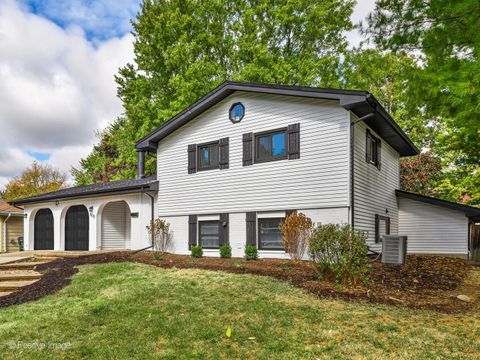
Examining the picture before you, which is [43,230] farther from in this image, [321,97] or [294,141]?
[321,97]

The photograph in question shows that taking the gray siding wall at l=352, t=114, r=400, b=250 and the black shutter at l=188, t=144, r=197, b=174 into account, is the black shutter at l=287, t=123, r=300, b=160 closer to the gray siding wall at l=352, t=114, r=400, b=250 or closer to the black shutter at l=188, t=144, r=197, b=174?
the gray siding wall at l=352, t=114, r=400, b=250

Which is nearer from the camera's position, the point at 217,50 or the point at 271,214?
the point at 271,214

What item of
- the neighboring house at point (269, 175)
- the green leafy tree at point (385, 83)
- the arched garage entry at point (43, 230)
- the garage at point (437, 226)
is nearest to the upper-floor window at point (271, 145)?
the neighboring house at point (269, 175)

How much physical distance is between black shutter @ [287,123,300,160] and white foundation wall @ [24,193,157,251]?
681 centimetres

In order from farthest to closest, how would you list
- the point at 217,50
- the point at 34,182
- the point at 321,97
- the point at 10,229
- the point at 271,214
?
1. the point at 34,182
2. the point at 217,50
3. the point at 10,229
4. the point at 271,214
5. the point at 321,97

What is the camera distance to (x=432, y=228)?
1474cm

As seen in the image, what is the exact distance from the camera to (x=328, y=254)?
768 cm

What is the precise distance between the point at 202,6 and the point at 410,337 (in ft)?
78.5

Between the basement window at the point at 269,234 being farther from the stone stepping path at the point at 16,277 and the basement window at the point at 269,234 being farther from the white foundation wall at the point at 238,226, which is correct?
the stone stepping path at the point at 16,277

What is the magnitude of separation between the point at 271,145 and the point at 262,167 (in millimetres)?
825

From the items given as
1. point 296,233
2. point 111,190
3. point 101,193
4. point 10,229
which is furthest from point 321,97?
point 10,229

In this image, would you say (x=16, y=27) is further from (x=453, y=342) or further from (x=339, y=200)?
(x=453, y=342)

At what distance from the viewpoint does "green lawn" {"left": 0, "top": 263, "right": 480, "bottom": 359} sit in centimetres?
436

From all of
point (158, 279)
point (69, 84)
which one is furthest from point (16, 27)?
point (158, 279)
